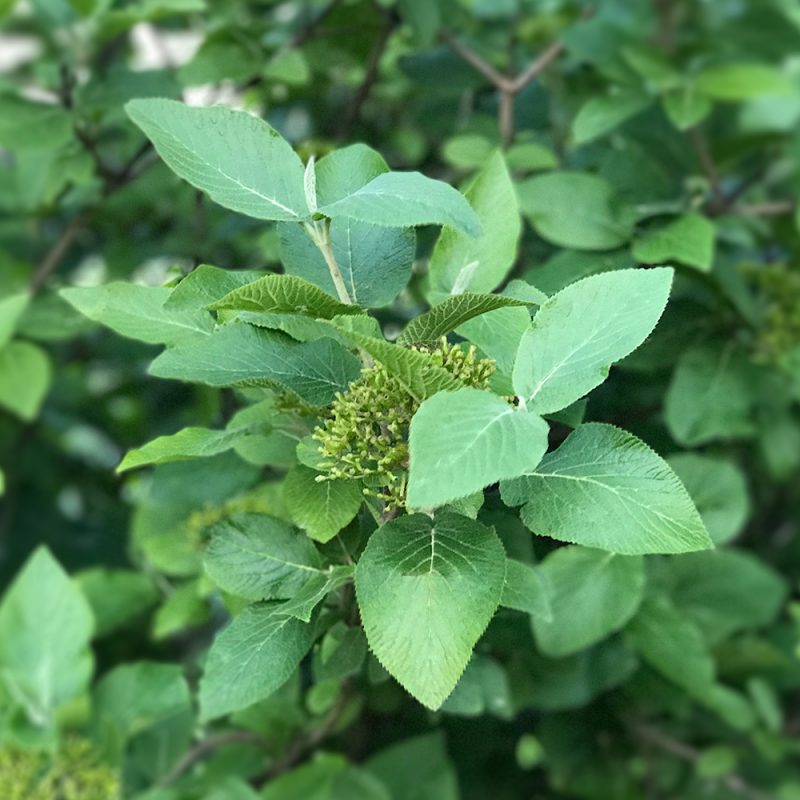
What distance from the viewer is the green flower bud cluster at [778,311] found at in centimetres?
75

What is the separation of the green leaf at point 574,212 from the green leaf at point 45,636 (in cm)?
38

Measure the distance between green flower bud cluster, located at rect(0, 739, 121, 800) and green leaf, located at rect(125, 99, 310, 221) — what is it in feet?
1.30

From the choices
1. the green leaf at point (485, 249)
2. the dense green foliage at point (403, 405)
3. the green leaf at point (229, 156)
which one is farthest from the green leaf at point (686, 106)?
the green leaf at point (229, 156)

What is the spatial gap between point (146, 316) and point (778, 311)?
0.50 metres

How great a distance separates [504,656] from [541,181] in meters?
0.33

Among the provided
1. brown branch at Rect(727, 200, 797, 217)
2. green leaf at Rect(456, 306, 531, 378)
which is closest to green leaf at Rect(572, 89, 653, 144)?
brown branch at Rect(727, 200, 797, 217)

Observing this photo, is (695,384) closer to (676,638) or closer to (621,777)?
(676,638)

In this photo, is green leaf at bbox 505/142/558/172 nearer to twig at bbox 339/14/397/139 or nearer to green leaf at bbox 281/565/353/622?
twig at bbox 339/14/397/139

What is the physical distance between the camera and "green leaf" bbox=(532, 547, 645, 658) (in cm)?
63

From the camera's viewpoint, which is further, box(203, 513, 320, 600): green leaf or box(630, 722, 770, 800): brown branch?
box(630, 722, 770, 800): brown branch

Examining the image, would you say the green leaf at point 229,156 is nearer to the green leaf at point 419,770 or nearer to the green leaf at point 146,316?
the green leaf at point 146,316

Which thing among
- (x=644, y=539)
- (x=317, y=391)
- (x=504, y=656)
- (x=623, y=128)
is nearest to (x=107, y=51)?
(x=623, y=128)

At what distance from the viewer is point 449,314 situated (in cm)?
39

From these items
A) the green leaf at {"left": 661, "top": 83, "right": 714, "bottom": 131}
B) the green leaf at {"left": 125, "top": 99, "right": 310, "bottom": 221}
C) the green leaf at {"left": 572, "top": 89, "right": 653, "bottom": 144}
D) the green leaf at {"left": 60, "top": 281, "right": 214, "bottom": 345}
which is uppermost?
the green leaf at {"left": 125, "top": 99, "right": 310, "bottom": 221}
